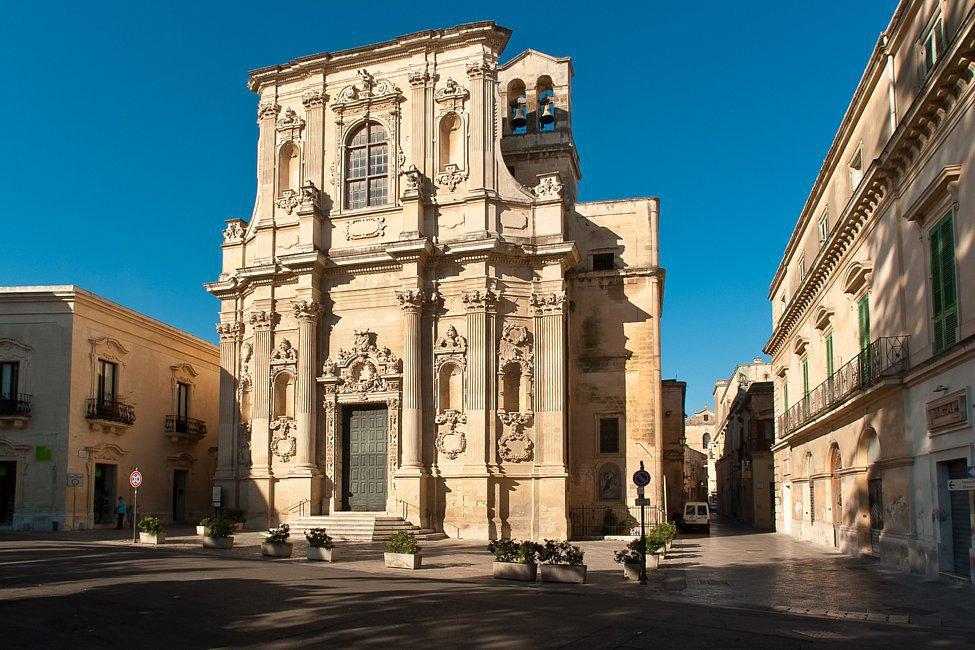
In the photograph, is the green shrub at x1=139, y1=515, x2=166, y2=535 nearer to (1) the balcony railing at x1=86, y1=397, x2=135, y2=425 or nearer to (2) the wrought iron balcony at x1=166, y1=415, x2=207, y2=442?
(1) the balcony railing at x1=86, y1=397, x2=135, y2=425

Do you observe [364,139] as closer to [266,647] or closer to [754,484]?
[266,647]

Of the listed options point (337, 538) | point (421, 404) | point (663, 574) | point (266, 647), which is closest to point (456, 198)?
point (421, 404)

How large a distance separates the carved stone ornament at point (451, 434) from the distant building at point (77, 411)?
41.6 feet

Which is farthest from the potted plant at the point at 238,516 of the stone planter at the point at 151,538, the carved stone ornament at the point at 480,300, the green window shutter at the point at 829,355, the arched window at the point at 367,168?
the green window shutter at the point at 829,355

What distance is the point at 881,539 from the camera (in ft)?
67.4

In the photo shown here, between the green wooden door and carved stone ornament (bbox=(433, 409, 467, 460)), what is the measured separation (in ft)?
6.59

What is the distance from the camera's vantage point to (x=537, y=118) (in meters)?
35.1

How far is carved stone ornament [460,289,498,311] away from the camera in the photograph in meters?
27.2

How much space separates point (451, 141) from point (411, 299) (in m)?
6.01

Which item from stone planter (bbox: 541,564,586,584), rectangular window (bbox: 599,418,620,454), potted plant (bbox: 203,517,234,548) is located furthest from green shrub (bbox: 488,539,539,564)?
rectangular window (bbox: 599,418,620,454)

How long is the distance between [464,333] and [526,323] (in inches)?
80.4

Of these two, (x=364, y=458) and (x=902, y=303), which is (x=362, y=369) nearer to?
(x=364, y=458)

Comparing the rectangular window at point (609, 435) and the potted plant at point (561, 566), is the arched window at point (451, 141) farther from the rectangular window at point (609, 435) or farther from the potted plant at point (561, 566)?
the potted plant at point (561, 566)

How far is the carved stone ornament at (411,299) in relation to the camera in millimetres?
27609
